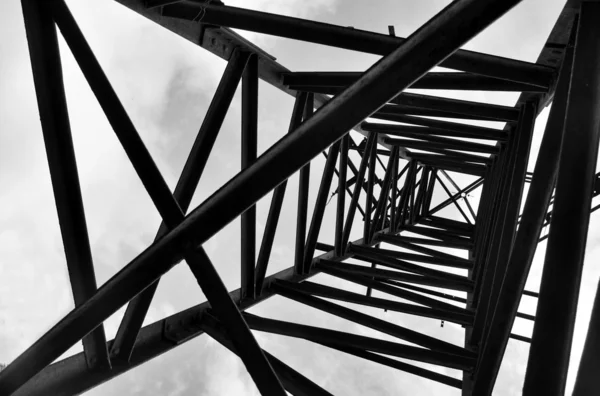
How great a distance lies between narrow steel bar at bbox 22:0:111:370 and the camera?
3.69 meters

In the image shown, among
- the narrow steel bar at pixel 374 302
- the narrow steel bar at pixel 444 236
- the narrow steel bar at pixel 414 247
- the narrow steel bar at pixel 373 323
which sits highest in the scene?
the narrow steel bar at pixel 444 236

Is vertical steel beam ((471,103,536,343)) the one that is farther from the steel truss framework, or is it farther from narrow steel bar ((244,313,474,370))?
narrow steel bar ((244,313,474,370))

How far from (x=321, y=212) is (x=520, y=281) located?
4.35 meters

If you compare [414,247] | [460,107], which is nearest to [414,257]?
[414,247]

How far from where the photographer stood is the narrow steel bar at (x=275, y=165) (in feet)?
9.65

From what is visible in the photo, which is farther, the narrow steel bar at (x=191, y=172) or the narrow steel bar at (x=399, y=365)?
the narrow steel bar at (x=399, y=365)

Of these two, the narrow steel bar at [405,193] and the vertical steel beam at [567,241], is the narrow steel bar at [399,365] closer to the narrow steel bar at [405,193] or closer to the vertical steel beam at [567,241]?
the vertical steel beam at [567,241]

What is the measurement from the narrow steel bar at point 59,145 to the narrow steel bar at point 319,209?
4.35m

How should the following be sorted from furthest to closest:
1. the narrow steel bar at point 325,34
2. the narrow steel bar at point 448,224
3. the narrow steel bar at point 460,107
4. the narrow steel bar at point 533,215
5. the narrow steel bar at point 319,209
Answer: the narrow steel bar at point 448,224
the narrow steel bar at point 319,209
the narrow steel bar at point 460,107
the narrow steel bar at point 325,34
the narrow steel bar at point 533,215

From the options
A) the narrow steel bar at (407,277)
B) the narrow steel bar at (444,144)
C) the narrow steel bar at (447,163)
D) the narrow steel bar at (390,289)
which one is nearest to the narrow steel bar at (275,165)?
the narrow steel bar at (390,289)

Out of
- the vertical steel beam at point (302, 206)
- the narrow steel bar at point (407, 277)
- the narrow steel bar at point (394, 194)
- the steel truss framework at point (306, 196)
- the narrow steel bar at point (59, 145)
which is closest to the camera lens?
the steel truss framework at point (306, 196)

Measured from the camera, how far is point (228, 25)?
526 centimetres

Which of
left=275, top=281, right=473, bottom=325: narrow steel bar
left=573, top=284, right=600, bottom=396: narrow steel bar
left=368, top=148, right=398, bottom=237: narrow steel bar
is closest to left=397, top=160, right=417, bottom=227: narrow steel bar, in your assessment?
left=368, top=148, right=398, bottom=237: narrow steel bar

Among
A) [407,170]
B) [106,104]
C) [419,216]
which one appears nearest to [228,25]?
[106,104]
